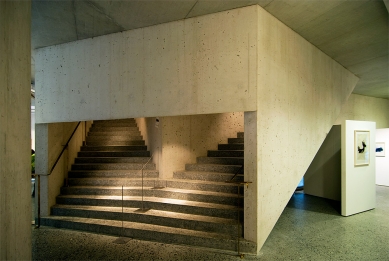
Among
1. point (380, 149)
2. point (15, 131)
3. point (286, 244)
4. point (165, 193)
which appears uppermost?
point (15, 131)

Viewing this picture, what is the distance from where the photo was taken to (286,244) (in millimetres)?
4441

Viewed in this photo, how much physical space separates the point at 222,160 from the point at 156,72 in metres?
2.78

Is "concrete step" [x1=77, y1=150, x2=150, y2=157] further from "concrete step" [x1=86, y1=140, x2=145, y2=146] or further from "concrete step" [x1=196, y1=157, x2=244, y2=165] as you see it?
"concrete step" [x1=196, y1=157, x2=244, y2=165]

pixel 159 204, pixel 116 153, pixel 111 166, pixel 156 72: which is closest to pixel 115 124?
pixel 116 153

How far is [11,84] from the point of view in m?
2.71

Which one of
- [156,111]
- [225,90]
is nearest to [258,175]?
[225,90]

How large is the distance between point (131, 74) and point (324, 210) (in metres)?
5.42

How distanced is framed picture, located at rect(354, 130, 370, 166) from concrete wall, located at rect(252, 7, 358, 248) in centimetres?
109

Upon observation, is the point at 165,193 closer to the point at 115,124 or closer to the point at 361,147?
the point at 115,124

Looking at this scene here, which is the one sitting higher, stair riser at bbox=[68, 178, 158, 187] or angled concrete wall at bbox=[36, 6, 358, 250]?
angled concrete wall at bbox=[36, 6, 358, 250]

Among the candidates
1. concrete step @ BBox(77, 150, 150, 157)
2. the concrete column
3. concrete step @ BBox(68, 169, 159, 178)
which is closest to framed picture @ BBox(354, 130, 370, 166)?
the concrete column

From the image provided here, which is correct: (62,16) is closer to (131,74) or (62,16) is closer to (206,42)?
(131,74)

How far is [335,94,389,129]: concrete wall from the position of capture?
923 centimetres

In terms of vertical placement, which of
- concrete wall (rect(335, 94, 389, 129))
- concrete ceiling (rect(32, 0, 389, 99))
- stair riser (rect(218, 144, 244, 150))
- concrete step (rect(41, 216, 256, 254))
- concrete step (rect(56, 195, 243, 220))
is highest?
concrete ceiling (rect(32, 0, 389, 99))
